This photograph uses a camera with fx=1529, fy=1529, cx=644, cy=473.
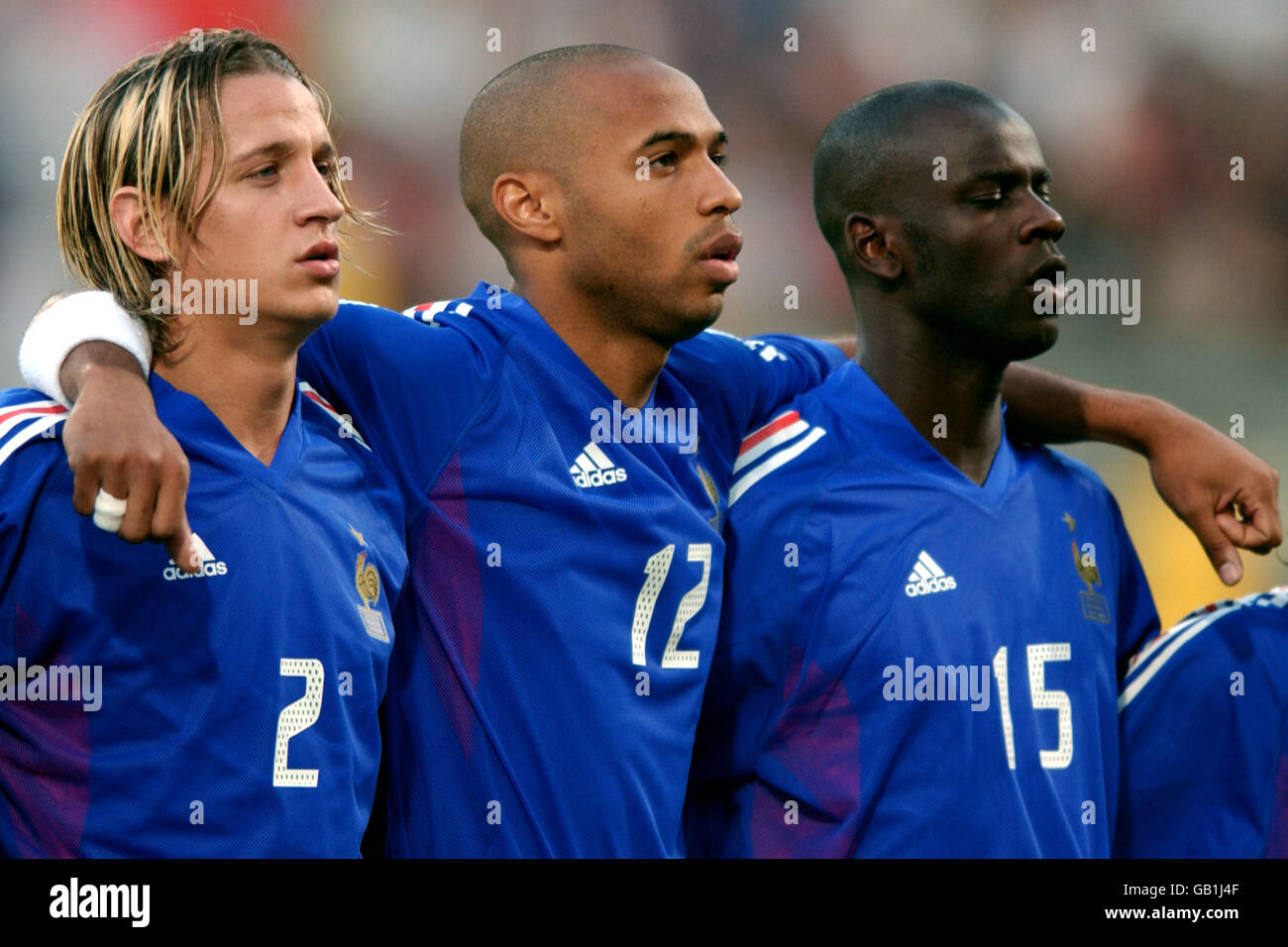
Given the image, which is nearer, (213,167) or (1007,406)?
(213,167)

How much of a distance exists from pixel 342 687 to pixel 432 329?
55 centimetres

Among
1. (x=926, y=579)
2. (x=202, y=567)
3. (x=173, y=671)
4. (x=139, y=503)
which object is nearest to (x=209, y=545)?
(x=202, y=567)

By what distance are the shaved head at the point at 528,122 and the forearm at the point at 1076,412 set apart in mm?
886

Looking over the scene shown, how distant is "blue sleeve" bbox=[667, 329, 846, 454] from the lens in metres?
2.48

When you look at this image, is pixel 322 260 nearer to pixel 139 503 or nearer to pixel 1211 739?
pixel 139 503

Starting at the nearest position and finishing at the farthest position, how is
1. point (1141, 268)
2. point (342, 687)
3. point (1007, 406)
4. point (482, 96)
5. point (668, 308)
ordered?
point (342, 687) < point (668, 308) < point (482, 96) < point (1007, 406) < point (1141, 268)

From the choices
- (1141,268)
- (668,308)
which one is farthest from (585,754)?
(1141,268)

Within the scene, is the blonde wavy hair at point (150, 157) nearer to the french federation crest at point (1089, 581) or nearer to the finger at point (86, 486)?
the finger at point (86, 486)

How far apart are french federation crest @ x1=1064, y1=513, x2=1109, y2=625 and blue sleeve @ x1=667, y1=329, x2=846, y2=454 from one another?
0.52m

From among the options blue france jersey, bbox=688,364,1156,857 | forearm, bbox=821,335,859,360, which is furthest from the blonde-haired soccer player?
forearm, bbox=821,335,859,360

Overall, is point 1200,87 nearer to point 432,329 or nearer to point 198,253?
point 432,329

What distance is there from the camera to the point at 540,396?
2.24 metres

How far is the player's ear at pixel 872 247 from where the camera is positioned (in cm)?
260

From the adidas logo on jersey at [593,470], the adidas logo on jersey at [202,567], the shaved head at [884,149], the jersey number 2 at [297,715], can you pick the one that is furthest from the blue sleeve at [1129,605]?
the adidas logo on jersey at [202,567]
